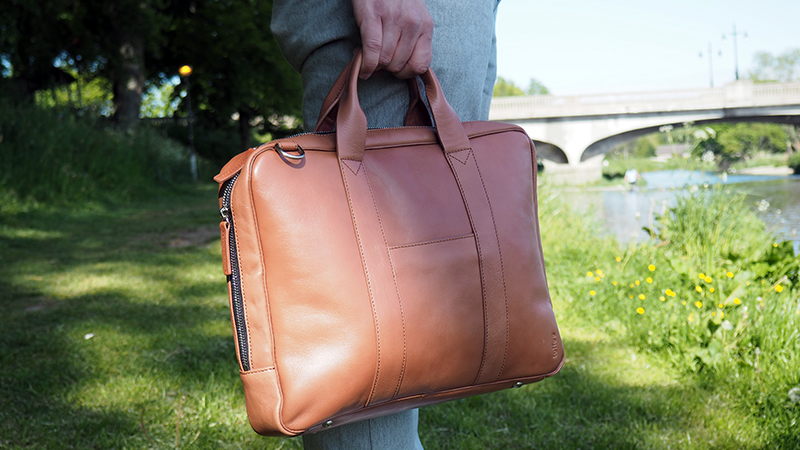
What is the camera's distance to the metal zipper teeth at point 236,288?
3.37 ft

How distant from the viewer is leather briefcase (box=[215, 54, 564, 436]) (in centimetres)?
99

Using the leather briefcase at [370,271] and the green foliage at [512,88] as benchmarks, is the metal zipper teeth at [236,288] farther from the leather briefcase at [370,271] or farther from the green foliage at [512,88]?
the green foliage at [512,88]

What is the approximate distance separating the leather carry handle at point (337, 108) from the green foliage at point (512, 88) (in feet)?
204

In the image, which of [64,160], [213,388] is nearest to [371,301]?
[213,388]

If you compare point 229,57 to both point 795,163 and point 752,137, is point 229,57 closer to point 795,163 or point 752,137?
point 795,163

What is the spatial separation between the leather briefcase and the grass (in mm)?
954

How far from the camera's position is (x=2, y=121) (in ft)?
25.9

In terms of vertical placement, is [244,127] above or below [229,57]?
below

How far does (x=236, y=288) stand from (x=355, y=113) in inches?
15.0

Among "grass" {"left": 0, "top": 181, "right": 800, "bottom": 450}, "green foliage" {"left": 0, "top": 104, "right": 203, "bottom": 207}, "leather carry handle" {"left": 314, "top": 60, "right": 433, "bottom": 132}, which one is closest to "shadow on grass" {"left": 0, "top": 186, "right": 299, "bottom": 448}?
"grass" {"left": 0, "top": 181, "right": 800, "bottom": 450}

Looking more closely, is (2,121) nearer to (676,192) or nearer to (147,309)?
(147,309)

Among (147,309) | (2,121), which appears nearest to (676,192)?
(147,309)

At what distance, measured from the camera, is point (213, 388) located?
7.14ft

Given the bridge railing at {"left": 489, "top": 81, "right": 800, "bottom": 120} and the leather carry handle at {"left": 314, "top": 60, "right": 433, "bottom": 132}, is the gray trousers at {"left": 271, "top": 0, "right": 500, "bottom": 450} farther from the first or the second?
the bridge railing at {"left": 489, "top": 81, "right": 800, "bottom": 120}
